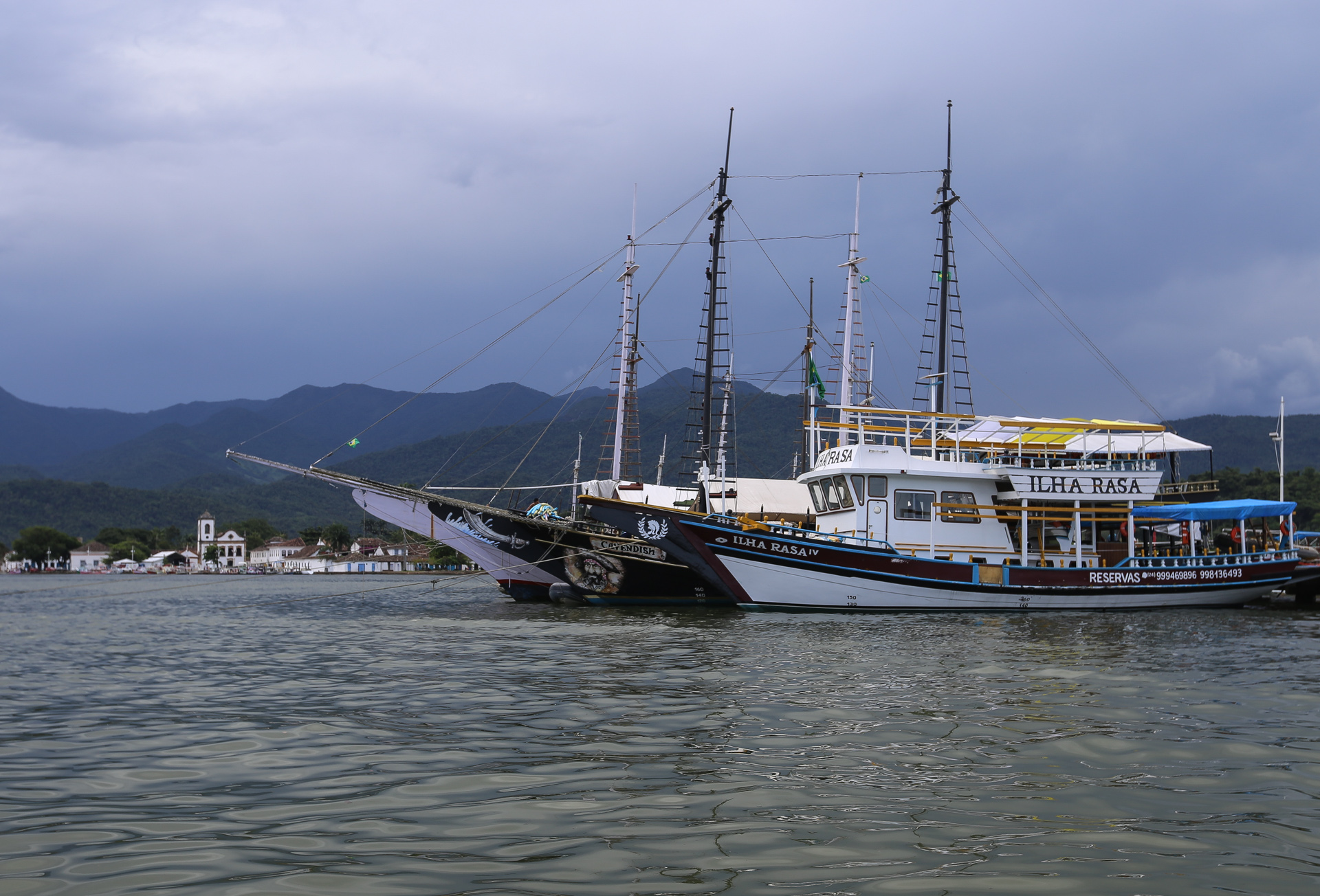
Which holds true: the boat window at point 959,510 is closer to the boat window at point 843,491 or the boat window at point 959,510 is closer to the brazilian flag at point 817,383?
the boat window at point 843,491

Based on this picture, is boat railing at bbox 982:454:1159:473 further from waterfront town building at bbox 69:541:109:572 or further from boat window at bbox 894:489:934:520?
waterfront town building at bbox 69:541:109:572

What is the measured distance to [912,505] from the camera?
28.5m

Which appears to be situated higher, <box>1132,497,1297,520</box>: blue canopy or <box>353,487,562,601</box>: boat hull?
<box>1132,497,1297,520</box>: blue canopy

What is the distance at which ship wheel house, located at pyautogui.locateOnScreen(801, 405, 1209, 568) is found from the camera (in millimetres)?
28234

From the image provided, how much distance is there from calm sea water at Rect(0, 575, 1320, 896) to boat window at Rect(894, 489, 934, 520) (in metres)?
11.3

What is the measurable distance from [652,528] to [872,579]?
→ 6556 mm

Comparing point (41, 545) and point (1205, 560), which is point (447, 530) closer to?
point (1205, 560)

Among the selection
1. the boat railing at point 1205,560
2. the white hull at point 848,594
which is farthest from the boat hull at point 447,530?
the boat railing at point 1205,560

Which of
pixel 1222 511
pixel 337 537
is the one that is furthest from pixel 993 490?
pixel 337 537

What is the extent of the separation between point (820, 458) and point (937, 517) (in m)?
4.05

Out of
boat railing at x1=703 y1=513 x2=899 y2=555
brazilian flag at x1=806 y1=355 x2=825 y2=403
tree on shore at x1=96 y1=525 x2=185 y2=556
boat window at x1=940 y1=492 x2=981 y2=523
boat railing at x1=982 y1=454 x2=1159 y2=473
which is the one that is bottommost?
tree on shore at x1=96 y1=525 x2=185 y2=556

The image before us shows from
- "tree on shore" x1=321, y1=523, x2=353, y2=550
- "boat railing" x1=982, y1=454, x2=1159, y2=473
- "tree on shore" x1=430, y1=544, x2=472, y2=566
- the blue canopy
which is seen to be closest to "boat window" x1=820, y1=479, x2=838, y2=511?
"boat railing" x1=982, y1=454, x2=1159, y2=473

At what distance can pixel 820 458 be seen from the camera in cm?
3067

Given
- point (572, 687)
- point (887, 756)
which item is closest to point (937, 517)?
point (572, 687)
